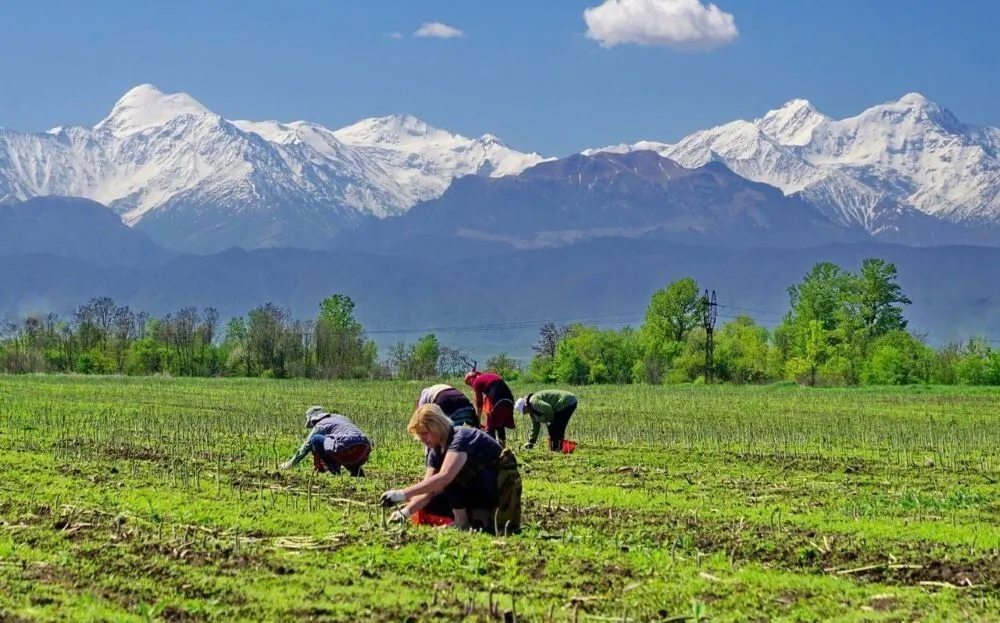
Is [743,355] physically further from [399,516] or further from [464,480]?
[399,516]

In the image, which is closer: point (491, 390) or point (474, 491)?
point (474, 491)

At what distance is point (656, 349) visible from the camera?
112 metres

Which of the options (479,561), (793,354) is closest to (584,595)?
(479,561)

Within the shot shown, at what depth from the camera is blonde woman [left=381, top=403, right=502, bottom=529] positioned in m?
14.2

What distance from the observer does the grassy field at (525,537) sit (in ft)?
35.1

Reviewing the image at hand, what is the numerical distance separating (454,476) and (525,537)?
103cm

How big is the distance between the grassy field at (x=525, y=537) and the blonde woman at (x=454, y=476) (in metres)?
0.43

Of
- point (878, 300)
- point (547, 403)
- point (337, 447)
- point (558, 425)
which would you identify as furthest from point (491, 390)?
point (878, 300)

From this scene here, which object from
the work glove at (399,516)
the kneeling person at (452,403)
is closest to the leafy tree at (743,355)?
the kneeling person at (452,403)

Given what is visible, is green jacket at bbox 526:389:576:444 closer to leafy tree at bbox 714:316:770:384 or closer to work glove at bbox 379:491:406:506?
work glove at bbox 379:491:406:506

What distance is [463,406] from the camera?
66.7ft

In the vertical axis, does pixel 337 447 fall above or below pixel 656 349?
below

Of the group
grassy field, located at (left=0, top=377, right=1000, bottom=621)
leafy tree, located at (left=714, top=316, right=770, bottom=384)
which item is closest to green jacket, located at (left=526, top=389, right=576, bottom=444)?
grassy field, located at (left=0, top=377, right=1000, bottom=621)

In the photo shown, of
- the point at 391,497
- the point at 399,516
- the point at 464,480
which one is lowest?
the point at 399,516
